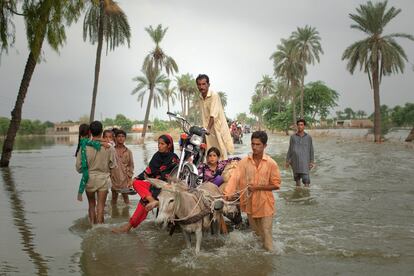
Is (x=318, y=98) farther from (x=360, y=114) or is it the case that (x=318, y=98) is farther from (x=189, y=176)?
(x=360, y=114)

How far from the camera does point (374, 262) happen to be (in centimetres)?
495

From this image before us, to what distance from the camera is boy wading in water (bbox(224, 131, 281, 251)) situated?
16.3ft

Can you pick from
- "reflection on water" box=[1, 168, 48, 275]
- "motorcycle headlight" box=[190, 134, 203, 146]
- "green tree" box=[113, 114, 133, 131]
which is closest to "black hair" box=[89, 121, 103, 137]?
"motorcycle headlight" box=[190, 134, 203, 146]

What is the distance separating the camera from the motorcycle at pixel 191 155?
581 cm

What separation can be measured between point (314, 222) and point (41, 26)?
1332cm

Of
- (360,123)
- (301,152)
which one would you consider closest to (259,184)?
(301,152)

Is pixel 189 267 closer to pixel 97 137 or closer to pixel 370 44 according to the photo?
pixel 97 137

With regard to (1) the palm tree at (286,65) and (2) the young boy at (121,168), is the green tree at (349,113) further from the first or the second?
(2) the young boy at (121,168)

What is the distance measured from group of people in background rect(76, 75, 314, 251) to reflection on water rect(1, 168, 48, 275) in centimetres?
102

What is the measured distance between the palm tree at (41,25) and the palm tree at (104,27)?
12.8m

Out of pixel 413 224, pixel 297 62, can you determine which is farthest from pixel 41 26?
pixel 297 62

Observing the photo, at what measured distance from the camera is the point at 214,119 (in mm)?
6793

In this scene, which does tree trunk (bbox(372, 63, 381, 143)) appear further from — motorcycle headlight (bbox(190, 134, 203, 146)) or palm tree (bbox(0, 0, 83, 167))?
motorcycle headlight (bbox(190, 134, 203, 146))

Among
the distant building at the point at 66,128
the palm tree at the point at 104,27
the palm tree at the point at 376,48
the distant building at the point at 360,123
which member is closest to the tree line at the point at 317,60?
the palm tree at the point at 376,48
